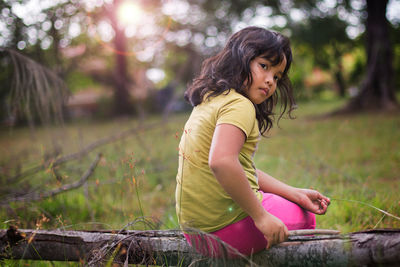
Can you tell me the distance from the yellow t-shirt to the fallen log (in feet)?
0.50

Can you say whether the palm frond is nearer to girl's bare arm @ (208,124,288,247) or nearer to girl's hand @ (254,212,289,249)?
girl's bare arm @ (208,124,288,247)

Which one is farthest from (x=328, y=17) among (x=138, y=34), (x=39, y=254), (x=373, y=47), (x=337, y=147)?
(x=39, y=254)

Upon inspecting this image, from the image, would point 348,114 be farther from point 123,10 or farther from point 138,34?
point 138,34

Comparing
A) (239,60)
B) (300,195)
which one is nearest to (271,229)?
(300,195)

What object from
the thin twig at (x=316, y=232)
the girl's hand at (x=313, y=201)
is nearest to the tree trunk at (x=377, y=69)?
the girl's hand at (x=313, y=201)

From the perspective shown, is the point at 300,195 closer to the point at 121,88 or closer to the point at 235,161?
the point at 235,161

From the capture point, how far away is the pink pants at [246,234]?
4.40 feet

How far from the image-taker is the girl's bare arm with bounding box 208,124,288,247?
1252 mm

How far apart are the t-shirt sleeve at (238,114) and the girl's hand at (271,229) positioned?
35cm

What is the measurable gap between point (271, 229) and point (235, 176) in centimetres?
27

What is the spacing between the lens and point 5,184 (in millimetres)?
3236

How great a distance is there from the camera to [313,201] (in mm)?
1745

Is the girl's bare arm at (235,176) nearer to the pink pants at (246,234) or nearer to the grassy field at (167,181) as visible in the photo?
the pink pants at (246,234)

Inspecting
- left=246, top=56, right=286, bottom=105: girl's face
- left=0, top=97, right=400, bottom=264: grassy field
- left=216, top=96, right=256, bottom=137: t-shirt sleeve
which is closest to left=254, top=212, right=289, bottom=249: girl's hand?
left=216, top=96, right=256, bottom=137: t-shirt sleeve
